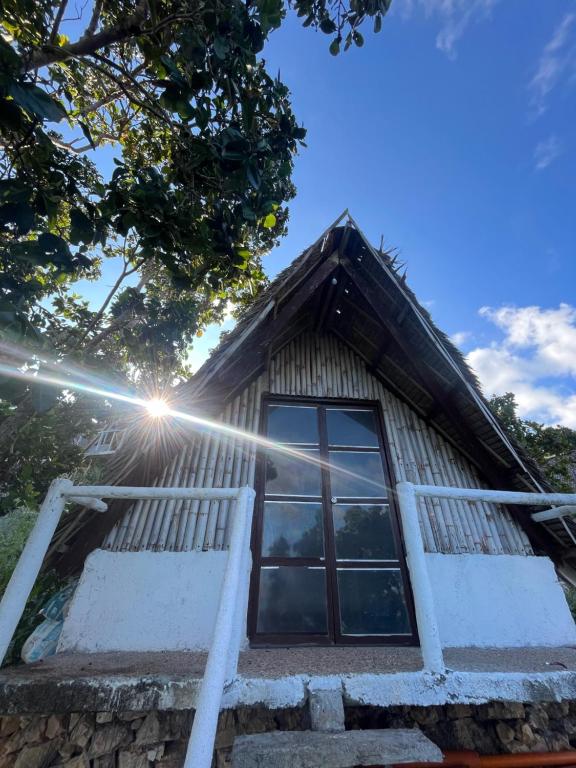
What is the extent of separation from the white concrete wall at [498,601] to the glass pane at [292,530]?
46.0 inches

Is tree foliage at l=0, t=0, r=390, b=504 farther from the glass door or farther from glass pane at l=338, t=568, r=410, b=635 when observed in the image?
glass pane at l=338, t=568, r=410, b=635

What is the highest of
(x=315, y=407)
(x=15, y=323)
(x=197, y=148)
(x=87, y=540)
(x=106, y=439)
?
(x=106, y=439)

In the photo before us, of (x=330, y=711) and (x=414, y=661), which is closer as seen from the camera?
(x=330, y=711)

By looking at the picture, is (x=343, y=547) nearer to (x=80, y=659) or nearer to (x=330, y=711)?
(x=330, y=711)

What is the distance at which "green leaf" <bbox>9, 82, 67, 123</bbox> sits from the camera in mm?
1967

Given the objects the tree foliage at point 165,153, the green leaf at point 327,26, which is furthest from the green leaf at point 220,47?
the green leaf at point 327,26

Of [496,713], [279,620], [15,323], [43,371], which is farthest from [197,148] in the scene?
[496,713]

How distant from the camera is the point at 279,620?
3.25m

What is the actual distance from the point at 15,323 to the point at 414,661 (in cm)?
361

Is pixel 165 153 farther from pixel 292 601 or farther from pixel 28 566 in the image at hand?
pixel 292 601

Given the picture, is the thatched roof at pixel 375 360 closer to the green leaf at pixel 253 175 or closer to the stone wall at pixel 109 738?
the green leaf at pixel 253 175

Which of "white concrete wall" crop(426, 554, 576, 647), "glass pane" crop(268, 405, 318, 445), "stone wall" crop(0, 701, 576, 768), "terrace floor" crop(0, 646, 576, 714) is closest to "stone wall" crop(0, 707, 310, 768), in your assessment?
"stone wall" crop(0, 701, 576, 768)

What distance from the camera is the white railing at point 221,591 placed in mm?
1571

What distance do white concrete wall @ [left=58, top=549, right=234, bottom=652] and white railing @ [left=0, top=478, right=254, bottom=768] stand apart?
76 centimetres
